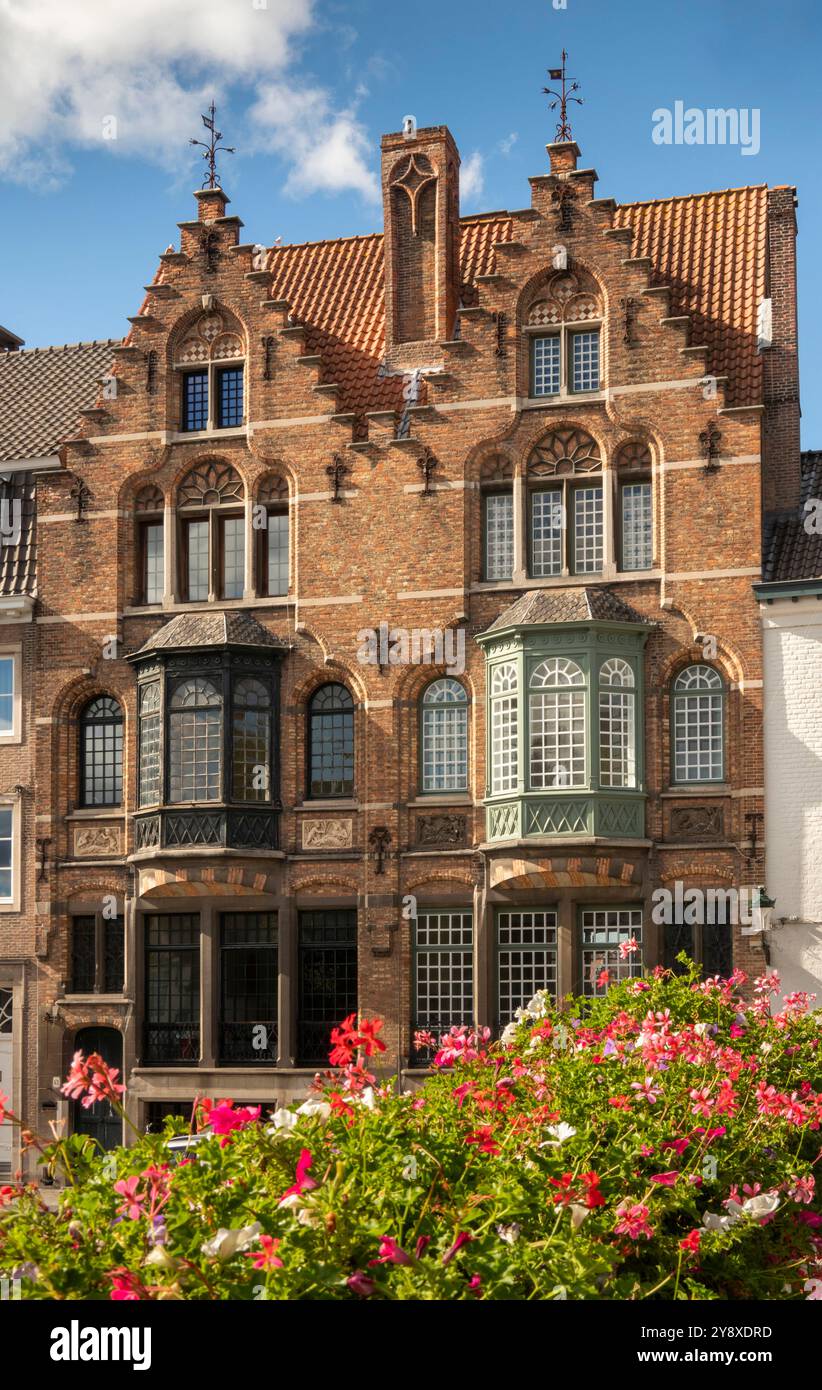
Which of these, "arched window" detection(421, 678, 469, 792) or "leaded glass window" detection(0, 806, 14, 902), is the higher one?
"arched window" detection(421, 678, 469, 792)

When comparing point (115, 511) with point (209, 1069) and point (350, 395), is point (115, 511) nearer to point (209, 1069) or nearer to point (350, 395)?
point (350, 395)

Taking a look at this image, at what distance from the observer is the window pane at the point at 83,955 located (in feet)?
105

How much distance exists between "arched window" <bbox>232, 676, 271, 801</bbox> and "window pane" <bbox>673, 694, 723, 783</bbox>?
24.0 feet

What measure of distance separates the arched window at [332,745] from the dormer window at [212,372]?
5694 mm

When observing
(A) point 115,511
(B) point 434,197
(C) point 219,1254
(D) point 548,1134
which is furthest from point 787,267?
(C) point 219,1254

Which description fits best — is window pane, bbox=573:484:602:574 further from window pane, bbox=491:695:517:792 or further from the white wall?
the white wall

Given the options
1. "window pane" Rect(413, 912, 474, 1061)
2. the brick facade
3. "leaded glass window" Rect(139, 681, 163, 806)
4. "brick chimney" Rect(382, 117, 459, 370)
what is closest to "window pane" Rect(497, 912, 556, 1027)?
the brick facade

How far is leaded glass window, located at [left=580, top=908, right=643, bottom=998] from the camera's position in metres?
28.8

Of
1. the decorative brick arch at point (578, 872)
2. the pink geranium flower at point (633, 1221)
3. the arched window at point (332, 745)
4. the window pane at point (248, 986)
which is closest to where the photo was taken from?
the pink geranium flower at point (633, 1221)

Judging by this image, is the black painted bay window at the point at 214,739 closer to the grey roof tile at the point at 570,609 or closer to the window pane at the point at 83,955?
the window pane at the point at 83,955

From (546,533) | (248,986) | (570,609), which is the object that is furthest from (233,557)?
(248,986)

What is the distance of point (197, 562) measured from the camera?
106 feet

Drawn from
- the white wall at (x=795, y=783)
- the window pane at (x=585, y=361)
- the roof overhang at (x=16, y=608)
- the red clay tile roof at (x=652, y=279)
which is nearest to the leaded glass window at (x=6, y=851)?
the roof overhang at (x=16, y=608)
